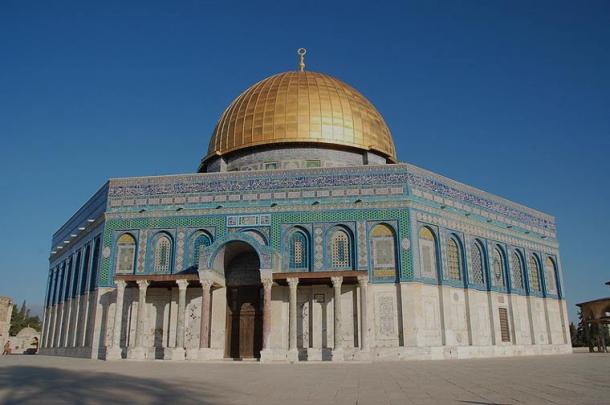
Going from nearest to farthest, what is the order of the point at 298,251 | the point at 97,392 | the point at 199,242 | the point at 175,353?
the point at 97,392
the point at 175,353
the point at 298,251
the point at 199,242

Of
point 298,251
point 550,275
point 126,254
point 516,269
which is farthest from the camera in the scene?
point 550,275

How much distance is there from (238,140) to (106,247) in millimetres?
7539

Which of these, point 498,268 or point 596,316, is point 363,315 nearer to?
point 498,268

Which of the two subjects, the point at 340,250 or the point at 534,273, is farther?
the point at 534,273

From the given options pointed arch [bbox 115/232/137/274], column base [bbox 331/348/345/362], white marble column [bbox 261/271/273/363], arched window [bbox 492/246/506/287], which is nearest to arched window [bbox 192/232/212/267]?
pointed arch [bbox 115/232/137/274]

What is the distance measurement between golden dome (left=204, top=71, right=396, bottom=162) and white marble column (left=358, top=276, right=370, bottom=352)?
7760 mm

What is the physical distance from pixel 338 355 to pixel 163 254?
824 cm

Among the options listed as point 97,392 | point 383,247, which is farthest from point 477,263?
point 97,392

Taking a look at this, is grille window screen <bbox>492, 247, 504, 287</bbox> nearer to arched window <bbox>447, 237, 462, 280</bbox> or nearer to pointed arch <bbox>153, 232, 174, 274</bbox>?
arched window <bbox>447, 237, 462, 280</bbox>

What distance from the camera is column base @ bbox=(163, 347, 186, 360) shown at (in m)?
18.7

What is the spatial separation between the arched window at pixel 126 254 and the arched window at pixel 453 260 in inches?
497

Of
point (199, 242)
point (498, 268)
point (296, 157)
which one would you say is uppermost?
point (296, 157)

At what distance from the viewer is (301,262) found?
20.2 metres

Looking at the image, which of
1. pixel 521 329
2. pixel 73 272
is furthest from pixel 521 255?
pixel 73 272
